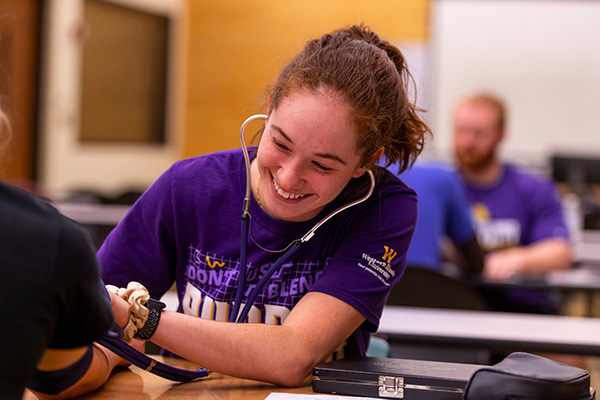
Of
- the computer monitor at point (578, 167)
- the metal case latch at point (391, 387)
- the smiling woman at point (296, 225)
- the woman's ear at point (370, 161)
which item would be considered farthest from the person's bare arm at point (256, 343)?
the computer monitor at point (578, 167)

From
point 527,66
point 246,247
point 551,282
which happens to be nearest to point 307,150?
point 246,247

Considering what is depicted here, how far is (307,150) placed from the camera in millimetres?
1234

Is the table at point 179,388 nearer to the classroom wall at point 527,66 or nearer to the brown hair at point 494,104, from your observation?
the brown hair at point 494,104

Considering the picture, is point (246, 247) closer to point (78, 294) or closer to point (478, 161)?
point (78, 294)

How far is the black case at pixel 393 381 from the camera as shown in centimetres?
114

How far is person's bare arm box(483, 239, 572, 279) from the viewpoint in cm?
308

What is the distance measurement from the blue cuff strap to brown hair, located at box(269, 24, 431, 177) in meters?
0.55

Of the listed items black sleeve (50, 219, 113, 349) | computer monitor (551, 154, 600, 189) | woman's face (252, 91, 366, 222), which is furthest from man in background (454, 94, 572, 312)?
black sleeve (50, 219, 113, 349)

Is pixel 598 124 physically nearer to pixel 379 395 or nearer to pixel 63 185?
pixel 63 185

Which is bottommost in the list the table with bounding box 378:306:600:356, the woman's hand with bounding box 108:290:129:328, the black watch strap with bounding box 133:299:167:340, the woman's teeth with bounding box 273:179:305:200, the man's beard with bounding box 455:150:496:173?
the table with bounding box 378:306:600:356

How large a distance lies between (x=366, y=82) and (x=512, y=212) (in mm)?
2318

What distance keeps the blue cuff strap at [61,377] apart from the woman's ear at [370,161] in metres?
0.58

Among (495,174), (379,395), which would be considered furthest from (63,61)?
(379,395)

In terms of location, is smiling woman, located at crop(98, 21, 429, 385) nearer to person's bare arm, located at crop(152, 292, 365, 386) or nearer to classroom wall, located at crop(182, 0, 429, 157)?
person's bare arm, located at crop(152, 292, 365, 386)
